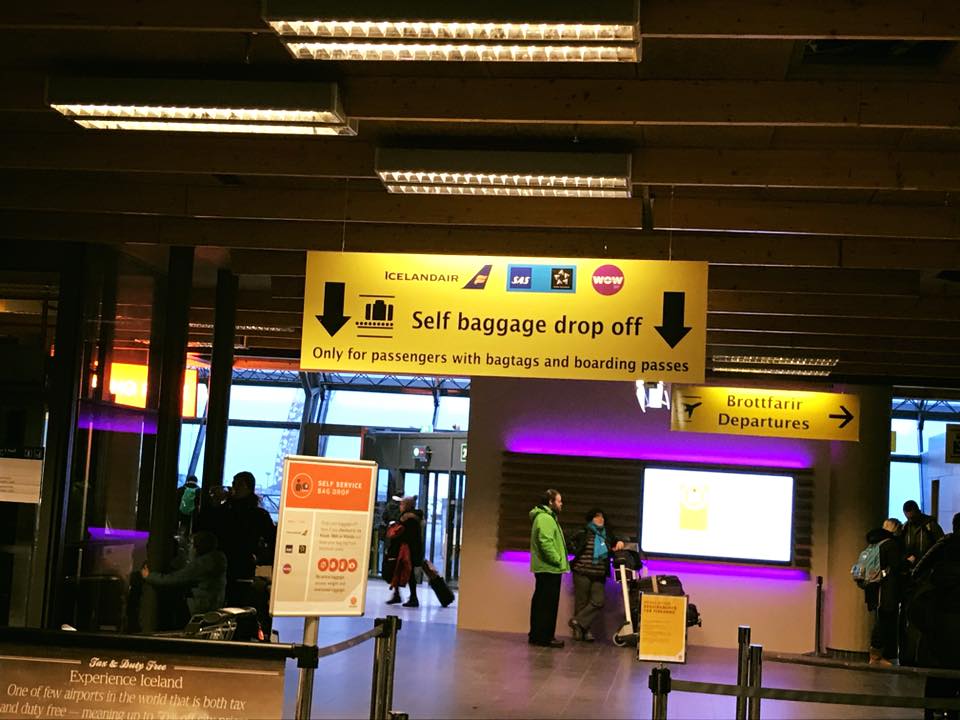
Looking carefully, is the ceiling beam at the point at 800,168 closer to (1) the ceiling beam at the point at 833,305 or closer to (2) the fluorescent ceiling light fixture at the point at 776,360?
(1) the ceiling beam at the point at 833,305

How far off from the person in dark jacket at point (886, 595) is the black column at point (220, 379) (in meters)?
6.54

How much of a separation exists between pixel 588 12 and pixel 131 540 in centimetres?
650

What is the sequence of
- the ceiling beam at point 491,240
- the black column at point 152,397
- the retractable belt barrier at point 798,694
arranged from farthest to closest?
the black column at point 152,397
the ceiling beam at point 491,240
the retractable belt barrier at point 798,694

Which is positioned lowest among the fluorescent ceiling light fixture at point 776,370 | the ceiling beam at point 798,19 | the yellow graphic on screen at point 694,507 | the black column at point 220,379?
the yellow graphic on screen at point 694,507

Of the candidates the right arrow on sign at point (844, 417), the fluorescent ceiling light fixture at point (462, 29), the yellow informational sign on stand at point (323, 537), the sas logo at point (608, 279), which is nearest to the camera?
the fluorescent ceiling light fixture at point (462, 29)

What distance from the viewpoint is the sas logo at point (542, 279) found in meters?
6.93

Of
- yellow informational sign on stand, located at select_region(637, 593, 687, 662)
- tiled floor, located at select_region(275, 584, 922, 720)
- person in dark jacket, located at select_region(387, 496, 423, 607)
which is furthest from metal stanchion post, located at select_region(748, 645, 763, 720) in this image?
person in dark jacket, located at select_region(387, 496, 423, 607)

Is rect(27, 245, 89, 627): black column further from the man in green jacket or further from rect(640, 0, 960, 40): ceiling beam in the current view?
rect(640, 0, 960, 40): ceiling beam

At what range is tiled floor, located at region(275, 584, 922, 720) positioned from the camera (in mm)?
8438

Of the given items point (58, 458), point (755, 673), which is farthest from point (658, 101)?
point (58, 458)

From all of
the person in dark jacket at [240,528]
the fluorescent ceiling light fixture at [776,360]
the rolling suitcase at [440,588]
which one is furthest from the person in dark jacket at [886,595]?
the person in dark jacket at [240,528]

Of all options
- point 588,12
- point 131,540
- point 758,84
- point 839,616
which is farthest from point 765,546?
point 588,12

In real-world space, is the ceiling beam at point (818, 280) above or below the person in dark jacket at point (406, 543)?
above

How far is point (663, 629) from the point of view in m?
6.39
